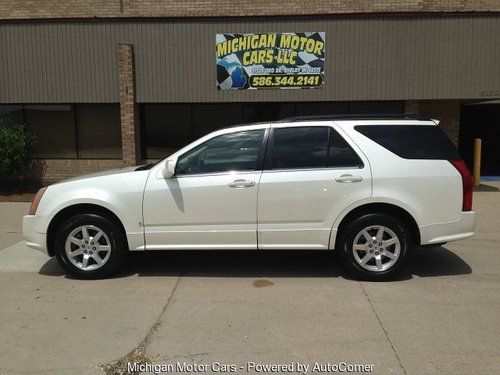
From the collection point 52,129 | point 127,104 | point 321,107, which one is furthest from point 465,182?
point 52,129

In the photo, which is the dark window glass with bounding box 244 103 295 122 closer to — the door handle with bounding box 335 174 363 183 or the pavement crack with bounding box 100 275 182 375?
the door handle with bounding box 335 174 363 183

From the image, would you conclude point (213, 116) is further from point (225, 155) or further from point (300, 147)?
point (300, 147)

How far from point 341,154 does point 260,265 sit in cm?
175

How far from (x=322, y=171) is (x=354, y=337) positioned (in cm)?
192

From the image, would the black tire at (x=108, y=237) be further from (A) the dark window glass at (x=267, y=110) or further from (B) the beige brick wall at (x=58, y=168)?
(A) the dark window glass at (x=267, y=110)

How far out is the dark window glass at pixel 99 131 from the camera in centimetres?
1344

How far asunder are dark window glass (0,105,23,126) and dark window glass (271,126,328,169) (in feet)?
35.5

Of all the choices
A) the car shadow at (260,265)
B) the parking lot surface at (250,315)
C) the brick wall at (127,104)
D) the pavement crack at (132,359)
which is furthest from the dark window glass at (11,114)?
the pavement crack at (132,359)

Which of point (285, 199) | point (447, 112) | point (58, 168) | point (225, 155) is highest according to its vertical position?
point (447, 112)

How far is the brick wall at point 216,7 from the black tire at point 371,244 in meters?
10.5

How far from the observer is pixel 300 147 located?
525 cm

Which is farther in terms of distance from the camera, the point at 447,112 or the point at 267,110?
the point at 447,112

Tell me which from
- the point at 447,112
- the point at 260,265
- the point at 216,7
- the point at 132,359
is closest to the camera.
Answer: the point at 132,359

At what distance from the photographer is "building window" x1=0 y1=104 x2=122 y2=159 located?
1342 centimetres
